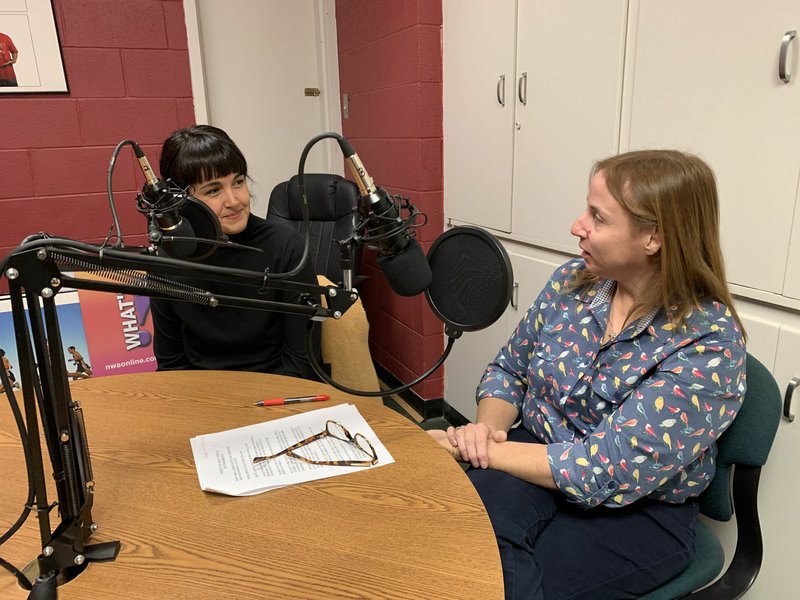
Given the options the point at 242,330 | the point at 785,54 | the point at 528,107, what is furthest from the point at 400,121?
the point at 785,54

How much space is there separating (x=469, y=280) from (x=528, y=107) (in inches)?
51.0

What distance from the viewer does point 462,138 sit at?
95.3 inches

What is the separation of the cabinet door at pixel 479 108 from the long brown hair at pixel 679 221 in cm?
106

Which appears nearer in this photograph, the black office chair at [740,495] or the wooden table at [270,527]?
the wooden table at [270,527]

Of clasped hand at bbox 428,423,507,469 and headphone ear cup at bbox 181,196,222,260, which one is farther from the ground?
headphone ear cup at bbox 181,196,222,260

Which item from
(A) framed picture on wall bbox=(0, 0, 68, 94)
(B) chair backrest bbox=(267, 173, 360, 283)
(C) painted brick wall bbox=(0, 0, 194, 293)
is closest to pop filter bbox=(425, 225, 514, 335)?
(B) chair backrest bbox=(267, 173, 360, 283)

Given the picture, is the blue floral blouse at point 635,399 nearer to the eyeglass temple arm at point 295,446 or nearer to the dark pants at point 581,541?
the dark pants at point 581,541

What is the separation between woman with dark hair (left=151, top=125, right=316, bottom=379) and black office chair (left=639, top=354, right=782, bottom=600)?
95 centimetres

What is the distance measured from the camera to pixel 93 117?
2.73 meters

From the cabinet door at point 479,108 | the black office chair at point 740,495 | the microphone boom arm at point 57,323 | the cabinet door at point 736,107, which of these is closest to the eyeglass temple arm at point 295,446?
the microphone boom arm at point 57,323

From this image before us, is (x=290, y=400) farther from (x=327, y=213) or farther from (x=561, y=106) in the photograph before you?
(x=327, y=213)

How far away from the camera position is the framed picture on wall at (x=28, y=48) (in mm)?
2510

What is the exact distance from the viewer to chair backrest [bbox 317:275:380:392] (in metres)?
2.03

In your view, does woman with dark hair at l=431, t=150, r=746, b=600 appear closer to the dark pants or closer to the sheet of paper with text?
the dark pants
